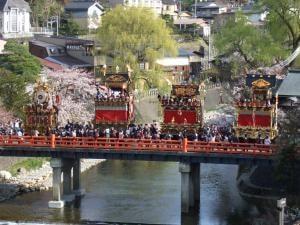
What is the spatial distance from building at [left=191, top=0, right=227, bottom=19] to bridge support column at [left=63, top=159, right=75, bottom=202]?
9197cm

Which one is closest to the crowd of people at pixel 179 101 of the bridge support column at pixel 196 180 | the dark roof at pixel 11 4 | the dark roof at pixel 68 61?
the bridge support column at pixel 196 180

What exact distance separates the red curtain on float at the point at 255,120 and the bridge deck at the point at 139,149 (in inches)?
108

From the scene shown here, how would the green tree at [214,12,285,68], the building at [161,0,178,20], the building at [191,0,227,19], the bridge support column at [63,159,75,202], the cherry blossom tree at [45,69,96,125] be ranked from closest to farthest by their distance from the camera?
the bridge support column at [63,159,75,202]
the green tree at [214,12,285,68]
the cherry blossom tree at [45,69,96,125]
the building at [161,0,178,20]
the building at [191,0,227,19]

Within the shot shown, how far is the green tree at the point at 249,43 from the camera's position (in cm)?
5188

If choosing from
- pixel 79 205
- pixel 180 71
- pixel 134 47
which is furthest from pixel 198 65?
pixel 79 205

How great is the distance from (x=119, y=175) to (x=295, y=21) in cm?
1718

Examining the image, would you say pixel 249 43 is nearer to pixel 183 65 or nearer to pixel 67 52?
pixel 67 52

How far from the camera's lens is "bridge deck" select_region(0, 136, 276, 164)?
3419 centimetres

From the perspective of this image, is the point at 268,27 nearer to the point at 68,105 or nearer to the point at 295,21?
the point at 295,21

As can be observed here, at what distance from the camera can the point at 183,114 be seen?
38.2 metres

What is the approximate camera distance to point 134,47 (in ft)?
204

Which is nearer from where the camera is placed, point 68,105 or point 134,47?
point 68,105

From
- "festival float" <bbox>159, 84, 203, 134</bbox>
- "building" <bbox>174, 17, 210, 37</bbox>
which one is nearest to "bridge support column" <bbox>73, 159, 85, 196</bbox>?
"festival float" <bbox>159, 84, 203, 134</bbox>

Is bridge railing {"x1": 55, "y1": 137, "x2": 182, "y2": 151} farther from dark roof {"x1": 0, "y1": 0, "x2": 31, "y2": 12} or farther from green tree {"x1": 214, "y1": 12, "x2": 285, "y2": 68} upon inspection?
dark roof {"x1": 0, "y1": 0, "x2": 31, "y2": 12}
